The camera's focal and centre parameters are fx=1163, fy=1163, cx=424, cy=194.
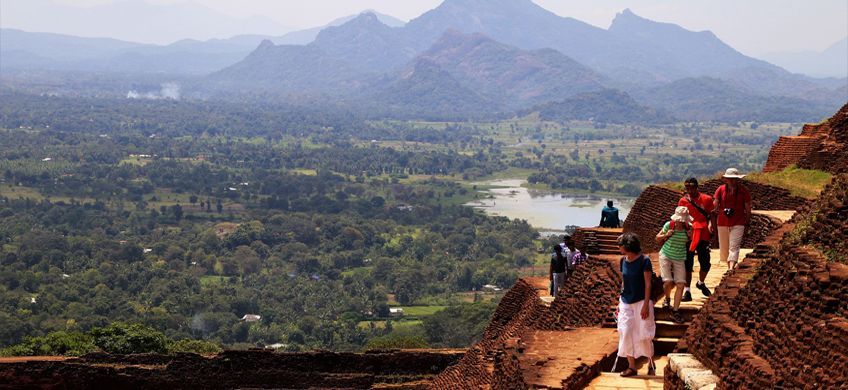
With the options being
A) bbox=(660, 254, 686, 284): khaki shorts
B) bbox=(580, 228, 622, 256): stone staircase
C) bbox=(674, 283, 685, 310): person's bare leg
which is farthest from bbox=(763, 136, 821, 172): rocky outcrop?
bbox=(674, 283, 685, 310): person's bare leg

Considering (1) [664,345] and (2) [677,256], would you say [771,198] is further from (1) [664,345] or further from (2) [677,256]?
(1) [664,345]

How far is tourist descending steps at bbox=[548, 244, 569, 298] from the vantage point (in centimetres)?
1919

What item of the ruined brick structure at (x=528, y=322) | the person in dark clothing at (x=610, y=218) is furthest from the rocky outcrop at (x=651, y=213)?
the ruined brick structure at (x=528, y=322)

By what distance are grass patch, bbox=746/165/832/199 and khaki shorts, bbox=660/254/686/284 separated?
873cm

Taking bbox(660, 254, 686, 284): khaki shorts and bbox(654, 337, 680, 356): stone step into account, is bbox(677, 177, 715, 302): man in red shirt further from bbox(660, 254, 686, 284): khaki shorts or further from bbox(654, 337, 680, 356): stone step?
bbox(654, 337, 680, 356): stone step

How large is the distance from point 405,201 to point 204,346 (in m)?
114

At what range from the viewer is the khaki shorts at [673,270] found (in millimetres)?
12766

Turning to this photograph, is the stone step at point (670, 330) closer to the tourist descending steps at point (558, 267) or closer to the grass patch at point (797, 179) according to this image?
the tourist descending steps at point (558, 267)

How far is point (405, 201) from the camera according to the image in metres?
148

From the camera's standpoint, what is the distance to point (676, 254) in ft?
42.0

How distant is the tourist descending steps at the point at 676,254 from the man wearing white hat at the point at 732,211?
1.76 m

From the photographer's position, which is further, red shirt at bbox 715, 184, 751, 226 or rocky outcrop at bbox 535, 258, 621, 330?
rocky outcrop at bbox 535, 258, 621, 330

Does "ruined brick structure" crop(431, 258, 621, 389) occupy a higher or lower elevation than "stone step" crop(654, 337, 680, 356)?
lower

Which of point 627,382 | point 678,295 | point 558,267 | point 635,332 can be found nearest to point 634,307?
point 635,332
